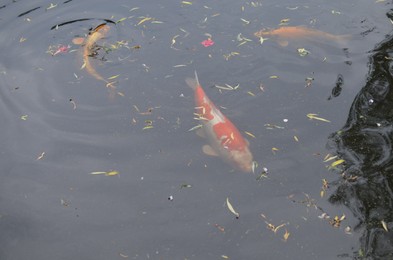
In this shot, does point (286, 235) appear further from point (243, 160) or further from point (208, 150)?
point (208, 150)

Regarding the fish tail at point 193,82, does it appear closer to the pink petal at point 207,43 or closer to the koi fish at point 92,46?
the pink petal at point 207,43

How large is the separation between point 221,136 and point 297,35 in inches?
86.5

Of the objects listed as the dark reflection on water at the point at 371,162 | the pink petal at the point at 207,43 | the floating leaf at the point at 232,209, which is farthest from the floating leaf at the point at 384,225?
the pink petal at the point at 207,43

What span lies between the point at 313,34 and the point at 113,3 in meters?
3.31

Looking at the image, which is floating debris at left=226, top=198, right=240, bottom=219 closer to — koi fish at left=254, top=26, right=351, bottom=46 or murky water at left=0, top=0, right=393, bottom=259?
murky water at left=0, top=0, right=393, bottom=259

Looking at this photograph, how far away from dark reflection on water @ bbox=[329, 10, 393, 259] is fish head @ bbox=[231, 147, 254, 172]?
2.85 feet

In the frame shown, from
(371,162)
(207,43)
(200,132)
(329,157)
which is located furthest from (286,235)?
(207,43)

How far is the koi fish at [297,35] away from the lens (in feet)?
19.9

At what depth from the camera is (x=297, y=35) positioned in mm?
6078

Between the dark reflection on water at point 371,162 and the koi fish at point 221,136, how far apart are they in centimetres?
94

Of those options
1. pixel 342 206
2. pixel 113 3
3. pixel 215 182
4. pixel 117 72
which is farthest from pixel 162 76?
pixel 342 206

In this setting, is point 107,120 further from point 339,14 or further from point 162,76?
point 339,14

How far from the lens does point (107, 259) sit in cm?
397

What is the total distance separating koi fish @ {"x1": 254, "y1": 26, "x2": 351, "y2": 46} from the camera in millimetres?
6051
